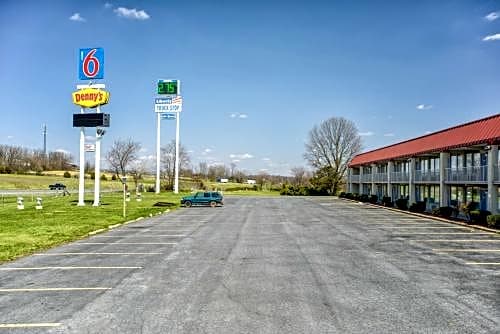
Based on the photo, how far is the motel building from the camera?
24672 millimetres

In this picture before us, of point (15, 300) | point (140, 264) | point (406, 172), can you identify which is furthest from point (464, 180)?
point (15, 300)

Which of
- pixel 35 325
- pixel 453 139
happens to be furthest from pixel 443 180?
pixel 35 325

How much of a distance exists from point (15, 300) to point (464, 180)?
26.4m

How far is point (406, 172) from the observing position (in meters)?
41.1

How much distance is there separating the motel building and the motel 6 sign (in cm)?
2628

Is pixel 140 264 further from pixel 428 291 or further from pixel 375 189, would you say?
pixel 375 189

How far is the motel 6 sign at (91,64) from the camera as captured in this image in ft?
117

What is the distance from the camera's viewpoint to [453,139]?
30.1 metres

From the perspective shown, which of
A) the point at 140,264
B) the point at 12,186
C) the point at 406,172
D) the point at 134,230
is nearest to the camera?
the point at 140,264

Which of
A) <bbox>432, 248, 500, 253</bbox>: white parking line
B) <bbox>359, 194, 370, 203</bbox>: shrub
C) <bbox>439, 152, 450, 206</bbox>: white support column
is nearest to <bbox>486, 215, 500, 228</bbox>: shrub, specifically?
<bbox>432, 248, 500, 253</bbox>: white parking line

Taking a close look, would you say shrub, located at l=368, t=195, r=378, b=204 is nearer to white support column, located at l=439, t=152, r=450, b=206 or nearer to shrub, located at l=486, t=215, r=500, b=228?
white support column, located at l=439, t=152, r=450, b=206

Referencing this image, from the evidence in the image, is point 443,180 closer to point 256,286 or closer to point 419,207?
point 419,207

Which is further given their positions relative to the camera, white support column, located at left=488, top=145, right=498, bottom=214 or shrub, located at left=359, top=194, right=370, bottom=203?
shrub, located at left=359, top=194, right=370, bottom=203

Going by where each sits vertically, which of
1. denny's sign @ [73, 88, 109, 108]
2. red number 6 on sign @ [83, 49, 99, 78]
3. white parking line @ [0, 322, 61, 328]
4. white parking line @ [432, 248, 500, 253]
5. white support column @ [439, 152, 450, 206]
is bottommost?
white parking line @ [0, 322, 61, 328]
